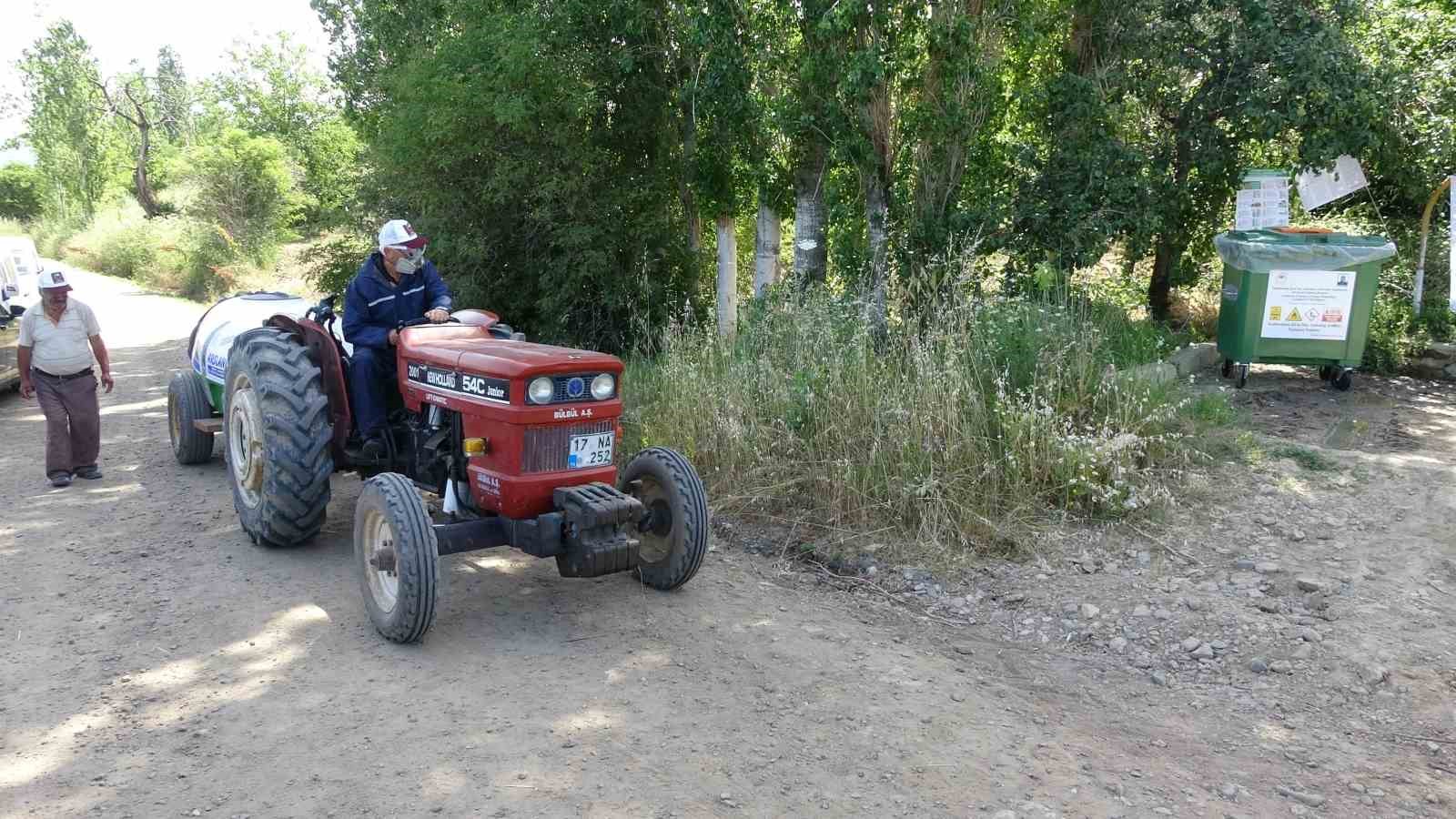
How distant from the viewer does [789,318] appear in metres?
8.07

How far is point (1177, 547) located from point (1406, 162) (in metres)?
6.90

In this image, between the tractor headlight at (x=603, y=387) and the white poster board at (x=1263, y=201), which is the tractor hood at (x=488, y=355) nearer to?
the tractor headlight at (x=603, y=387)

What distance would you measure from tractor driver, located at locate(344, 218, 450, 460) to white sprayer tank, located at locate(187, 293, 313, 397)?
6.27 ft

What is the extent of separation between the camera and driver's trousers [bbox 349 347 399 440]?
19.2 feet

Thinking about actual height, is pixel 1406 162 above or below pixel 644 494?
above

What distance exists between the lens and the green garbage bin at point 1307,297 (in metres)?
9.38

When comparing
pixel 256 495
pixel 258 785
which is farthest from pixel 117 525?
pixel 258 785

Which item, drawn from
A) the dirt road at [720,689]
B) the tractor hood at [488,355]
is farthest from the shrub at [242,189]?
the tractor hood at [488,355]

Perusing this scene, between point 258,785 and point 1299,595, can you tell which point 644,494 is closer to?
point 258,785

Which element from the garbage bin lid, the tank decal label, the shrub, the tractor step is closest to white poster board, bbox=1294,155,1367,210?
the garbage bin lid

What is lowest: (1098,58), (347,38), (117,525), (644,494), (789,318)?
(117,525)

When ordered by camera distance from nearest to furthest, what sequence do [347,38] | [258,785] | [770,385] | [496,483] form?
1. [258,785]
2. [496,483]
3. [770,385]
4. [347,38]

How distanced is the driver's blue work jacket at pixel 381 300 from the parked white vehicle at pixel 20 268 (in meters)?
7.88

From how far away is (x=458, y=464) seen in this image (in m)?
5.34
